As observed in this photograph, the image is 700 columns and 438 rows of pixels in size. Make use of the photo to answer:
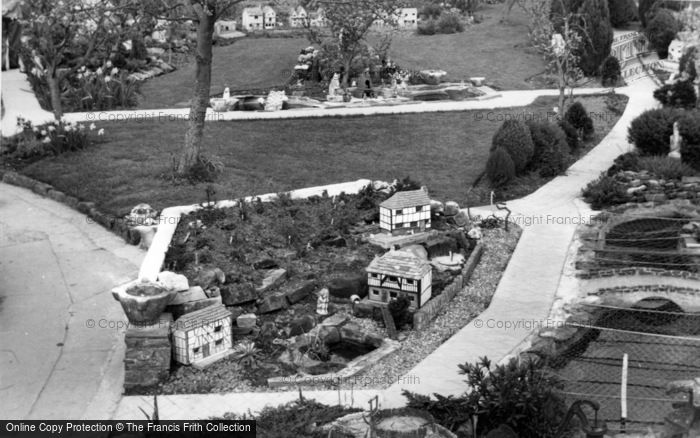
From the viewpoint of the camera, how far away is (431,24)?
42.2 meters

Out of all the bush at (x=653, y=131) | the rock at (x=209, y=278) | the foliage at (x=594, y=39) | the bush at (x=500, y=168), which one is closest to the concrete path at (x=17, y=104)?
the bush at (x=500, y=168)

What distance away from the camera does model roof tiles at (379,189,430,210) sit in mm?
17812

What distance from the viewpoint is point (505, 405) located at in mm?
10953

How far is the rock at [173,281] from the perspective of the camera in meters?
14.1

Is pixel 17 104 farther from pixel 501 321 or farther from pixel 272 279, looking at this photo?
pixel 501 321

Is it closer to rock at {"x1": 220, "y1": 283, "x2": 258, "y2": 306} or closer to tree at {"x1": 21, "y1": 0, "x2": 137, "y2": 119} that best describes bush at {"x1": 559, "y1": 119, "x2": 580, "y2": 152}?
tree at {"x1": 21, "y1": 0, "x2": 137, "y2": 119}

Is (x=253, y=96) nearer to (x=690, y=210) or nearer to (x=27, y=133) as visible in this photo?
(x=27, y=133)

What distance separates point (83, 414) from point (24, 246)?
23.8 ft

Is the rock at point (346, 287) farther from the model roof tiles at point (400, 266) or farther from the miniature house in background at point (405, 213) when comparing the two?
the miniature house in background at point (405, 213)

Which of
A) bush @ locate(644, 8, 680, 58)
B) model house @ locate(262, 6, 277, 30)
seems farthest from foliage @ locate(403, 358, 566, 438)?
model house @ locate(262, 6, 277, 30)

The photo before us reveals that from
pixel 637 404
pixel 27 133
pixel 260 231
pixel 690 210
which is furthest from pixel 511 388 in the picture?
pixel 27 133

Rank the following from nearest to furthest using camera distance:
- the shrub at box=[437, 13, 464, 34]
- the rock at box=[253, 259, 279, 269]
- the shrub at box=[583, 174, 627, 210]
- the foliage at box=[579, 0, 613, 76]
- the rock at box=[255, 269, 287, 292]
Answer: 1. the rock at box=[255, 269, 287, 292]
2. the rock at box=[253, 259, 279, 269]
3. the shrub at box=[583, 174, 627, 210]
4. the foliage at box=[579, 0, 613, 76]
5. the shrub at box=[437, 13, 464, 34]

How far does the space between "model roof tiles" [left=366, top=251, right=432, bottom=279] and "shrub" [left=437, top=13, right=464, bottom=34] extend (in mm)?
28251

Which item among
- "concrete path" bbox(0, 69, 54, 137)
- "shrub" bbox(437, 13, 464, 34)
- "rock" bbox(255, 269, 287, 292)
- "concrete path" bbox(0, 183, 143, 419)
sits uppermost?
"shrub" bbox(437, 13, 464, 34)
